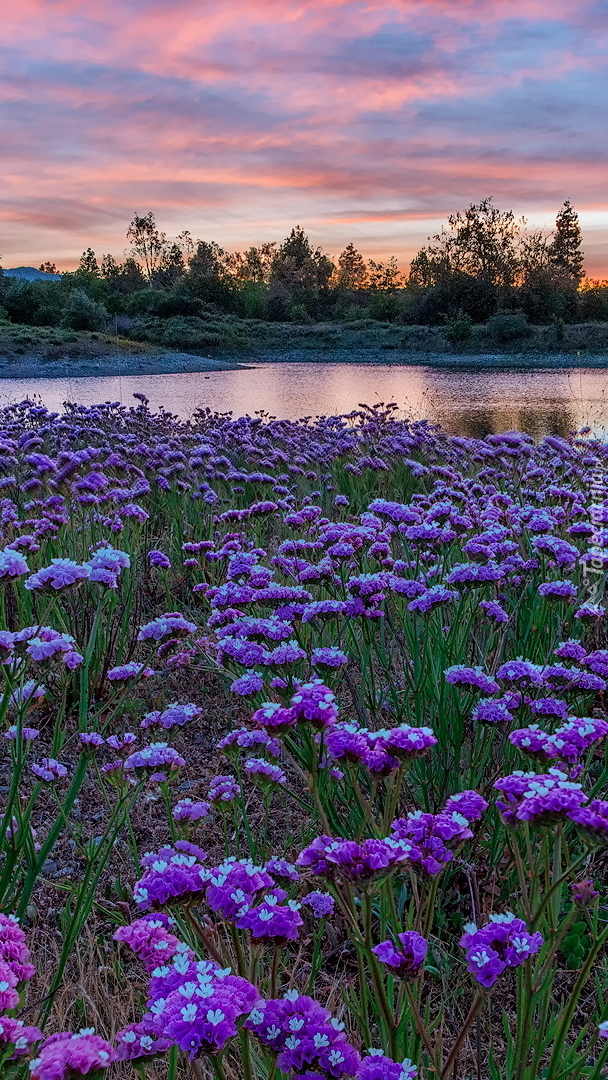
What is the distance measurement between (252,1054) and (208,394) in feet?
60.3

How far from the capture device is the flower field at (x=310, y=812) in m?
1.14

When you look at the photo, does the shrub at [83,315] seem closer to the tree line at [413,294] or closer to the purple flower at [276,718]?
the tree line at [413,294]

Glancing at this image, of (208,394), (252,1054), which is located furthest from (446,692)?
(208,394)

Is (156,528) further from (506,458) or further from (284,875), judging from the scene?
(284,875)

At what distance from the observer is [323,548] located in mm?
3400

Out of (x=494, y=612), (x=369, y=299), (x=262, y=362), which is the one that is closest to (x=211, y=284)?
(x=369, y=299)

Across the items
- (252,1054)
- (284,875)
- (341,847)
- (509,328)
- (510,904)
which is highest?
(509,328)

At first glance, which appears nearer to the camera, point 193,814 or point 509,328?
point 193,814

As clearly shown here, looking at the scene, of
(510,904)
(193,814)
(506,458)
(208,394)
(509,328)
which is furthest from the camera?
(509,328)

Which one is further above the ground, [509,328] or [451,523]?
[509,328]

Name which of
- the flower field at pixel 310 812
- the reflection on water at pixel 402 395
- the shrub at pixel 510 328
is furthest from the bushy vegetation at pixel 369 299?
the flower field at pixel 310 812

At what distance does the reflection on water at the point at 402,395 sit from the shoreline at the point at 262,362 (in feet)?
9.65

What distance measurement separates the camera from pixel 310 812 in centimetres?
253

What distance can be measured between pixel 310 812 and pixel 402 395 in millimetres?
17656
